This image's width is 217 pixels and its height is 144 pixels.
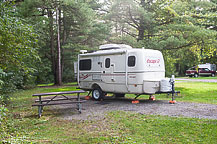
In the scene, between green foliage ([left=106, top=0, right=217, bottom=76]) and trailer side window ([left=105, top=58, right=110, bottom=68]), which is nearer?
trailer side window ([left=105, top=58, right=110, bottom=68])

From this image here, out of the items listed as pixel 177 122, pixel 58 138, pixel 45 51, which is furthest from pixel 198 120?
pixel 45 51

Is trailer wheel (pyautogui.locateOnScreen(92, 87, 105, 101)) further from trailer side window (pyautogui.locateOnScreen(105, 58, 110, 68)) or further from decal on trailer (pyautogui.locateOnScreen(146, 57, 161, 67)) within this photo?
decal on trailer (pyautogui.locateOnScreen(146, 57, 161, 67))

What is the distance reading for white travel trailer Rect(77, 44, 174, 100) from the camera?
945 cm

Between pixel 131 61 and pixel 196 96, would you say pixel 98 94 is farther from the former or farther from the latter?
pixel 196 96

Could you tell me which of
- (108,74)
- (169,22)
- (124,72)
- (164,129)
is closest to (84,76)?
(108,74)

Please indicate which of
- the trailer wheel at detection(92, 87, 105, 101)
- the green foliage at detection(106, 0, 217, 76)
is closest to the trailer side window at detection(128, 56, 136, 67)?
the trailer wheel at detection(92, 87, 105, 101)

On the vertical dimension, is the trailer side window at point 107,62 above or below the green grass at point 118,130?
above

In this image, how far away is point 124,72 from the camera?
32.7 feet

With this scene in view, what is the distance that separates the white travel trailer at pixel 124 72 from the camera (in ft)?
31.0

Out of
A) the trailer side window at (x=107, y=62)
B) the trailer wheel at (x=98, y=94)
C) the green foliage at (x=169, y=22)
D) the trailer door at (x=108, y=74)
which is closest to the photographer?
the trailer door at (x=108, y=74)

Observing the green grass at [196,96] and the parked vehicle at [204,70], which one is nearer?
the green grass at [196,96]

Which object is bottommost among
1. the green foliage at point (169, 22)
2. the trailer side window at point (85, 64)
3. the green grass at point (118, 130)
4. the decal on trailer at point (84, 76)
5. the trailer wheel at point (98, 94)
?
the green grass at point (118, 130)

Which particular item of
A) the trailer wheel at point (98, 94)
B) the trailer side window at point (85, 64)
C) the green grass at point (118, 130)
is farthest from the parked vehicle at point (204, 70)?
the green grass at point (118, 130)

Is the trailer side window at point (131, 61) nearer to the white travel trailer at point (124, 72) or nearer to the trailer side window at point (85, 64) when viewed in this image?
the white travel trailer at point (124, 72)
